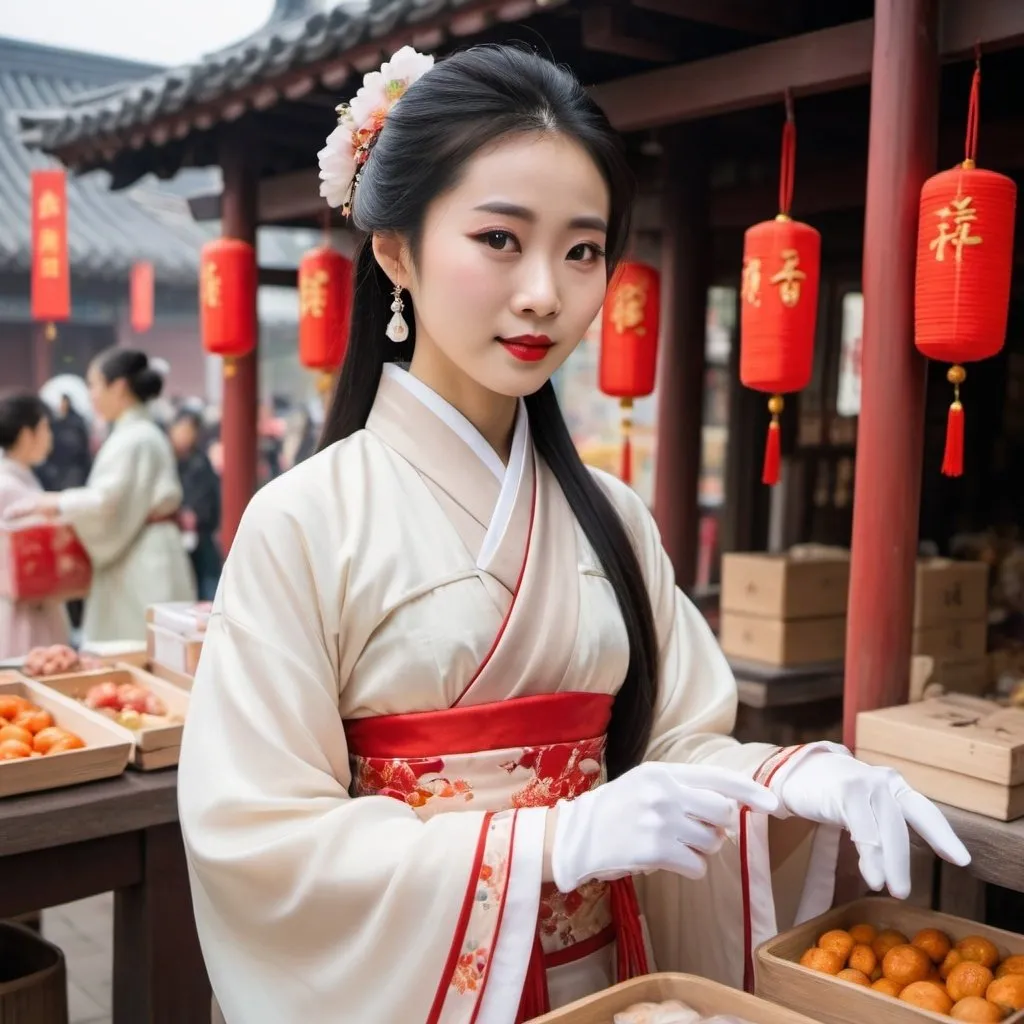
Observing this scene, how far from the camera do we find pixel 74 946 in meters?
4.90

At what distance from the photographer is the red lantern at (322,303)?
5926 mm

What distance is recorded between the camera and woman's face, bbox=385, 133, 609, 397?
1.97 meters

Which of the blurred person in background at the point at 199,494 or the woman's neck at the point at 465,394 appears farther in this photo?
the blurred person in background at the point at 199,494

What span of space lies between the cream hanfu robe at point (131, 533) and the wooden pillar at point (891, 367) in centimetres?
463

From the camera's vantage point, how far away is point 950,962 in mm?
2227

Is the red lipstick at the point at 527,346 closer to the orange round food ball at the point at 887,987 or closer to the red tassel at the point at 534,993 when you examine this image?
the red tassel at the point at 534,993

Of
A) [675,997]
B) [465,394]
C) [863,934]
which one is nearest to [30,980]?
[675,997]

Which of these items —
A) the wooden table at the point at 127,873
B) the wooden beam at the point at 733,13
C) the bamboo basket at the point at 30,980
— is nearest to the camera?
the wooden table at the point at 127,873

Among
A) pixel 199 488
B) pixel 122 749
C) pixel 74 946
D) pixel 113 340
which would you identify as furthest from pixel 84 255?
pixel 122 749

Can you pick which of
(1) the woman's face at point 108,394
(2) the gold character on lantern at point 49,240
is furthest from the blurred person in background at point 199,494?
(1) the woman's face at point 108,394

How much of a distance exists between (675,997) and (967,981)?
0.60 metres

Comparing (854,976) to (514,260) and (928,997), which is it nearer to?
(928,997)

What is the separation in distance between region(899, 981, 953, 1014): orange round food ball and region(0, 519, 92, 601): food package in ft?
17.3

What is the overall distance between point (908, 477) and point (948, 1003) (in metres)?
1.51
